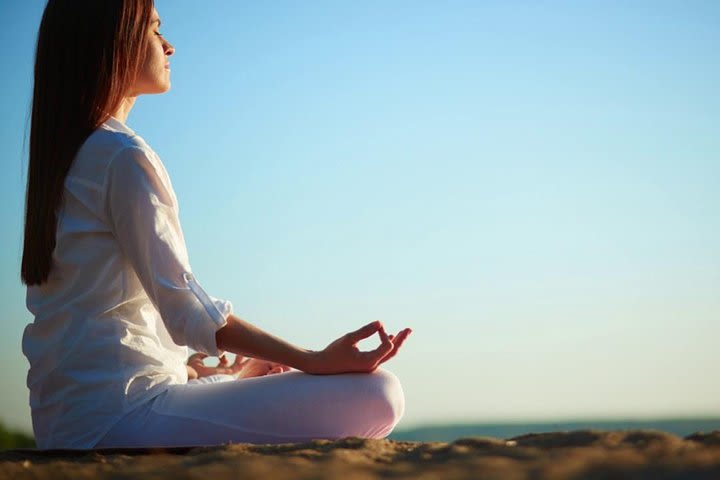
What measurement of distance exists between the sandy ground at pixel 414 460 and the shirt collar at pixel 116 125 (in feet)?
3.17

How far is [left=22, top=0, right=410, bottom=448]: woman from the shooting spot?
2.45 m

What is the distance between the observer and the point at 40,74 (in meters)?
2.74

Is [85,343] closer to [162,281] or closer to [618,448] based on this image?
[162,281]

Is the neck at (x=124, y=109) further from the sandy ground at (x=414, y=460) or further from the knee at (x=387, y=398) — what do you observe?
the knee at (x=387, y=398)

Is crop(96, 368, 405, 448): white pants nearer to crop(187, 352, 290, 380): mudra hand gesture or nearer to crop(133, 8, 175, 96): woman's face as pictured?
crop(187, 352, 290, 380): mudra hand gesture

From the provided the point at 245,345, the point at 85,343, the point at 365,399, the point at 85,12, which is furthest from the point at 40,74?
the point at 365,399

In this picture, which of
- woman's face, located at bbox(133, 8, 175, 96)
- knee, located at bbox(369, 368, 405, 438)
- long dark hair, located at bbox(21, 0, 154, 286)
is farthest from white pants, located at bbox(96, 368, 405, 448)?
woman's face, located at bbox(133, 8, 175, 96)

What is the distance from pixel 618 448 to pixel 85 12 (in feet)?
6.64

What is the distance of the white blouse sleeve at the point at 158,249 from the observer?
239 cm

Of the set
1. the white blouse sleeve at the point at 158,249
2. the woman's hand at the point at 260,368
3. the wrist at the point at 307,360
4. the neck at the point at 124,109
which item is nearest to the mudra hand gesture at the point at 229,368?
Answer: the woman's hand at the point at 260,368

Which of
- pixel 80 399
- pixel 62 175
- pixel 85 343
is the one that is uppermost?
pixel 62 175

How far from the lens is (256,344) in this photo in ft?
8.13

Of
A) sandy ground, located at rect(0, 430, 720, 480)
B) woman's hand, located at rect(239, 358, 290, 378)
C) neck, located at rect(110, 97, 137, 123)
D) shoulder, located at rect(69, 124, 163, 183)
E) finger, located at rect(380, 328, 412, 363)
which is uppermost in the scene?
neck, located at rect(110, 97, 137, 123)

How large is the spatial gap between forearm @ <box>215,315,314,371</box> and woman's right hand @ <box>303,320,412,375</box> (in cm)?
3
